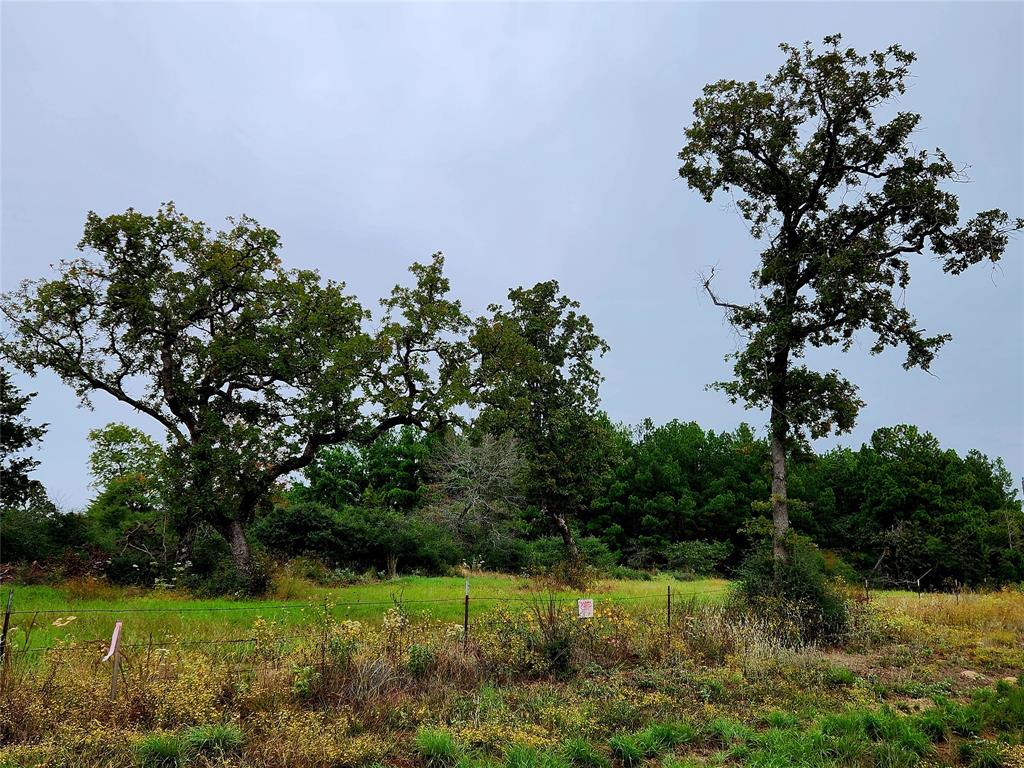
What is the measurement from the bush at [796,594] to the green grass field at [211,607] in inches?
50.7

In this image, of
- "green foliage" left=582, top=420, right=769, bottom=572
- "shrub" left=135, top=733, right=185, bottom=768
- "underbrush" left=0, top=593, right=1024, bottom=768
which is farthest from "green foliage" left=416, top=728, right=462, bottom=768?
"green foliage" left=582, top=420, right=769, bottom=572

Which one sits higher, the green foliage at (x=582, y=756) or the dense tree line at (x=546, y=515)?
the dense tree line at (x=546, y=515)

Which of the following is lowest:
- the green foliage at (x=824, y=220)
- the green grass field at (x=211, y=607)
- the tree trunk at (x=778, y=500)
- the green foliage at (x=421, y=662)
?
the green grass field at (x=211, y=607)

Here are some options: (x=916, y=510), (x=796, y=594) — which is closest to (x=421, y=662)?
(x=796, y=594)

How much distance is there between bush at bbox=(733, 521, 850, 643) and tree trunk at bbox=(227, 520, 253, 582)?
13.4 meters

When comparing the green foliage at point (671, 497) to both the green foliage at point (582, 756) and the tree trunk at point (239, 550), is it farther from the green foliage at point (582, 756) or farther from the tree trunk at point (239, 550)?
the green foliage at point (582, 756)

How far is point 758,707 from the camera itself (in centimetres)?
758

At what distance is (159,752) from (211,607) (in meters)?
9.80

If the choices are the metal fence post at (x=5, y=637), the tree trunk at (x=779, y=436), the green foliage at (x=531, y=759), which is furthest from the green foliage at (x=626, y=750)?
the tree trunk at (x=779, y=436)

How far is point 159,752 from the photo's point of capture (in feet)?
17.7

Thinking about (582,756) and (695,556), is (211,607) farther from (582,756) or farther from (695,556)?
(695,556)

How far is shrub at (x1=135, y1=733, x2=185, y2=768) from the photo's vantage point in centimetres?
529

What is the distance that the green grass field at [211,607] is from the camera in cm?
1004

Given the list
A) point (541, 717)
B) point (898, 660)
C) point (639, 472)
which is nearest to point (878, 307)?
point (898, 660)
